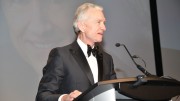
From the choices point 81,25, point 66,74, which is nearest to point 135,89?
point 66,74

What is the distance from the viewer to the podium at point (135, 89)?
116 cm

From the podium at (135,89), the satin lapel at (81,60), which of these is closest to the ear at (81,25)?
the satin lapel at (81,60)

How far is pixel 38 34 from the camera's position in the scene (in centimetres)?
267

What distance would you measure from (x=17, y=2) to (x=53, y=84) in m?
1.07

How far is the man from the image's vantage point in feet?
6.00

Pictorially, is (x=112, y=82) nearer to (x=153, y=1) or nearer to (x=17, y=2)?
(x=17, y=2)

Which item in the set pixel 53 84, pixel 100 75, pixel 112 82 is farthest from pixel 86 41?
pixel 112 82

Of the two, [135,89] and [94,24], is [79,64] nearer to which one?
[94,24]

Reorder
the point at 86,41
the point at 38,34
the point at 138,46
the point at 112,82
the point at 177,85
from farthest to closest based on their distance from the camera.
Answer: the point at 138,46, the point at 38,34, the point at 86,41, the point at 177,85, the point at 112,82

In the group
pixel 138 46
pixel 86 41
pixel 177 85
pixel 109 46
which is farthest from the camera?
pixel 138 46

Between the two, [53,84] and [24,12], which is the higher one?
[24,12]

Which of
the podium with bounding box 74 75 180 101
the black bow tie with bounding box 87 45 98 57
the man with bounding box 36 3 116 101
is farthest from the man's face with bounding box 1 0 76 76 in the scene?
the podium with bounding box 74 75 180 101

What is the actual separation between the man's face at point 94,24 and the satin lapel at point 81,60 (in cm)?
12

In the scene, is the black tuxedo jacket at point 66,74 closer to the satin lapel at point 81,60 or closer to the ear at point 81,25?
the satin lapel at point 81,60
